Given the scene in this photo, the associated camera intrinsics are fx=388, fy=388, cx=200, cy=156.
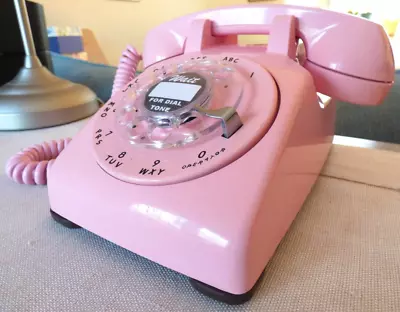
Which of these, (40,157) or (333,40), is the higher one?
(333,40)

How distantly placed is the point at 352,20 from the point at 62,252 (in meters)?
0.46

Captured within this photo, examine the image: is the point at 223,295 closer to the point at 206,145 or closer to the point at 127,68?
the point at 206,145

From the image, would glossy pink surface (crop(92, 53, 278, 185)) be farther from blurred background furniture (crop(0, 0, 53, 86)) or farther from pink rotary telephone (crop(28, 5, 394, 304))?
blurred background furniture (crop(0, 0, 53, 86))

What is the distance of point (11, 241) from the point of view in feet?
1.38

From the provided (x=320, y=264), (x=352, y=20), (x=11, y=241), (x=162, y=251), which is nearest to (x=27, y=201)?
(x=11, y=241)

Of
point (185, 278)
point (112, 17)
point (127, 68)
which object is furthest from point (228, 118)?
point (112, 17)

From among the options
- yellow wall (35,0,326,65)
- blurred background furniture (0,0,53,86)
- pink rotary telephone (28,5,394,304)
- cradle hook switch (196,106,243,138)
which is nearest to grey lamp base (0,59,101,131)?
blurred background furniture (0,0,53,86)

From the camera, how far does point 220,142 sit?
0.40 metres

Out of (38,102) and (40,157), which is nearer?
(40,157)

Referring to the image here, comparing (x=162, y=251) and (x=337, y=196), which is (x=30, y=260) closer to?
(x=162, y=251)

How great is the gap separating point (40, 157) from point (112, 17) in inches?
75.6

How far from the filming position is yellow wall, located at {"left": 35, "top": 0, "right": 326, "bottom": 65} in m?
1.88

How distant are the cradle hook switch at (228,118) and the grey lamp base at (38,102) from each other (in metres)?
0.54

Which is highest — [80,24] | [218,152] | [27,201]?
[218,152]
